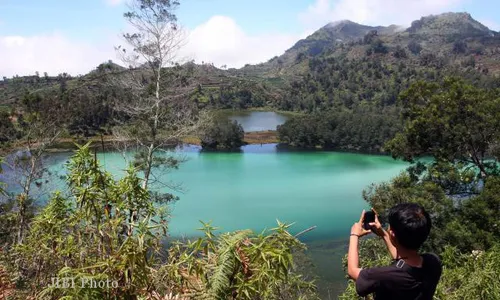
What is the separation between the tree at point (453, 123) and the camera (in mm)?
10008

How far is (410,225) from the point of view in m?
1.54

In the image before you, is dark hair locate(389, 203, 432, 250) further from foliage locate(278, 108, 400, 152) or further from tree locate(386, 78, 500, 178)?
foliage locate(278, 108, 400, 152)

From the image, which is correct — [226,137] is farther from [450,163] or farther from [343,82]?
[343,82]

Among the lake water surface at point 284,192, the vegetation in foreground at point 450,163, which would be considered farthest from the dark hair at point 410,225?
the lake water surface at point 284,192

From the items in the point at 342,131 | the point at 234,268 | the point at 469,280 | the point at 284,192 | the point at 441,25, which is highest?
the point at 441,25

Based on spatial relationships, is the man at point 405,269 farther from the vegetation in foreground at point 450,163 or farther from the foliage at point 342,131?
the foliage at point 342,131

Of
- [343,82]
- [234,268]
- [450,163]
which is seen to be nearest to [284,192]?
[450,163]

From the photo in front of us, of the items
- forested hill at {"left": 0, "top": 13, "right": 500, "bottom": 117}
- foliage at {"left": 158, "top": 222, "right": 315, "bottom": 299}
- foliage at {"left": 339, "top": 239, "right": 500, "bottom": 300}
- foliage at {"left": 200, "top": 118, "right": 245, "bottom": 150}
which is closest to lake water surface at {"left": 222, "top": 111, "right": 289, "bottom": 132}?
forested hill at {"left": 0, "top": 13, "right": 500, "bottom": 117}

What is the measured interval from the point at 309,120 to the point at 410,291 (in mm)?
46868

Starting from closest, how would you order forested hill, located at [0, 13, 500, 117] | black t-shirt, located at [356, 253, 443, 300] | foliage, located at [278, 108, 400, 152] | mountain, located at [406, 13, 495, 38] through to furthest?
black t-shirt, located at [356, 253, 443, 300]
foliage, located at [278, 108, 400, 152]
forested hill, located at [0, 13, 500, 117]
mountain, located at [406, 13, 495, 38]

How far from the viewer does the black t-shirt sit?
1.53 meters

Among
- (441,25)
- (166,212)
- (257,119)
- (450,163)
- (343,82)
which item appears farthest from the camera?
(441,25)

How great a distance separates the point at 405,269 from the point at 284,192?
24.4 m

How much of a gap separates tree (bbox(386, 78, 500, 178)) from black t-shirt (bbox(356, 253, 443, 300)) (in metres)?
9.47
